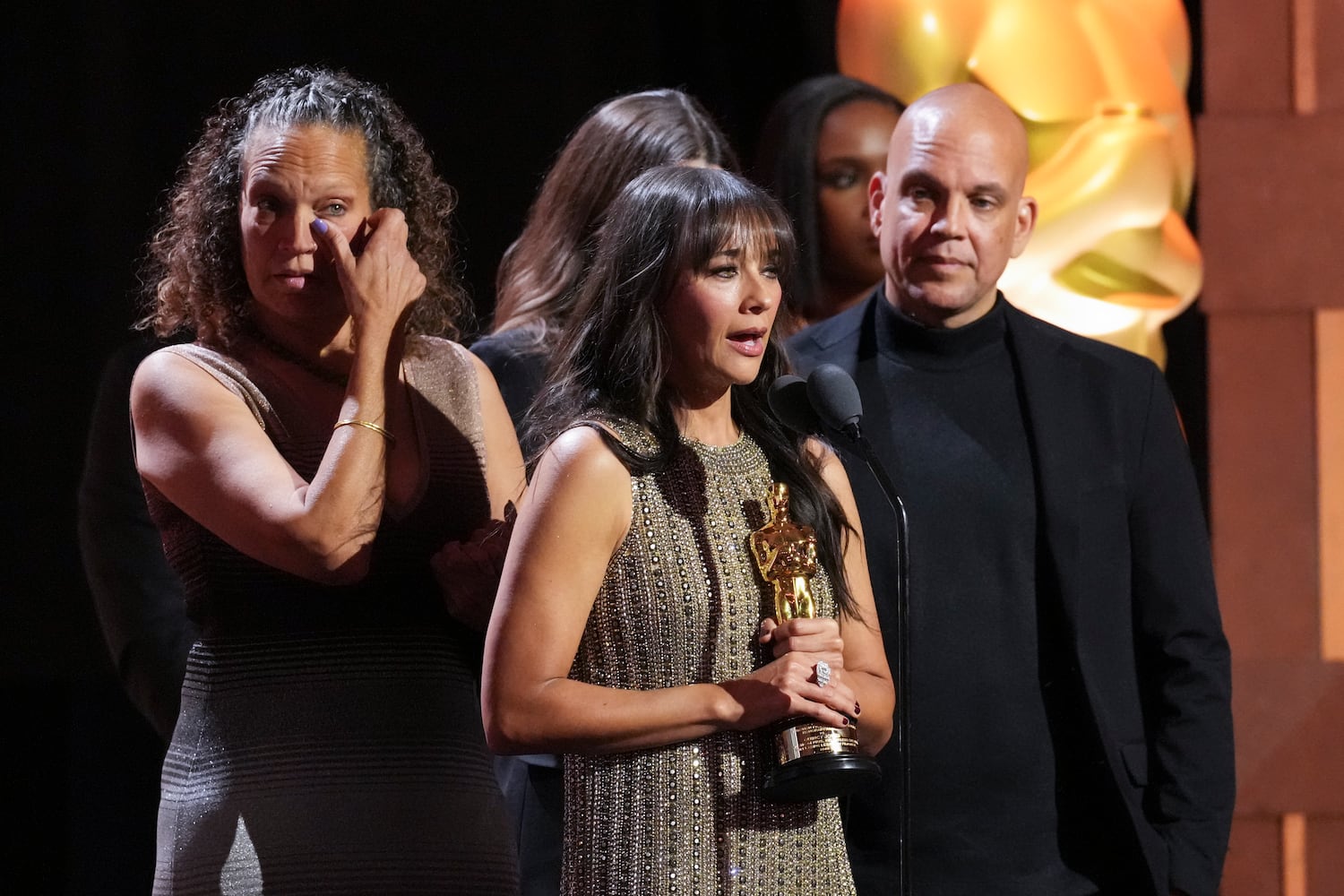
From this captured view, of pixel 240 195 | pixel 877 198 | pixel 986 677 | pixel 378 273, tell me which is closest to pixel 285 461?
pixel 378 273

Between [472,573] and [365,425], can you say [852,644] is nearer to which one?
[472,573]

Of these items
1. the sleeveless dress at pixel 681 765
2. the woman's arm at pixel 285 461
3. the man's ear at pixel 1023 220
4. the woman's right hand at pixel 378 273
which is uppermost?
the man's ear at pixel 1023 220

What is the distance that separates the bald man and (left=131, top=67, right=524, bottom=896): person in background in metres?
0.63

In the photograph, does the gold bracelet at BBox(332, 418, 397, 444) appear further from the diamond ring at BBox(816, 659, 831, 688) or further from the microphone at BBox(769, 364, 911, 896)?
the diamond ring at BBox(816, 659, 831, 688)

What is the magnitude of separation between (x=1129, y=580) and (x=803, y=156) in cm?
115

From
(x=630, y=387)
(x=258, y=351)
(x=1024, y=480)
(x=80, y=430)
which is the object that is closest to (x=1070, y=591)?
(x=1024, y=480)

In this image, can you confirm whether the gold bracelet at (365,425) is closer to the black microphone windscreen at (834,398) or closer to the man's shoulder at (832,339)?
the black microphone windscreen at (834,398)

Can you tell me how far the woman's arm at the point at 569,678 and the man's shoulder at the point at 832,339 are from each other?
0.86 metres

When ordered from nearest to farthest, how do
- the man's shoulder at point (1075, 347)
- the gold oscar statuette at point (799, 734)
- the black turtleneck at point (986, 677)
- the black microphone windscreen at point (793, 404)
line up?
the gold oscar statuette at point (799, 734)
the black microphone windscreen at point (793, 404)
the black turtleneck at point (986, 677)
the man's shoulder at point (1075, 347)

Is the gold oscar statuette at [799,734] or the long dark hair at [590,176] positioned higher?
the long dark hair at [590,176]

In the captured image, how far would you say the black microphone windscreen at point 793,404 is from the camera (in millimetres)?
1932

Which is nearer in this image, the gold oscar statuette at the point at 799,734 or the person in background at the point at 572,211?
the gold oscar statuette at the point at 799,734

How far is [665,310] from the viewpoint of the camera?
6.45ft

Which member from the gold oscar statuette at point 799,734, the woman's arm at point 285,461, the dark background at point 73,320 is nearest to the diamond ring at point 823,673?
the gold oscar statuette at point 799,734
